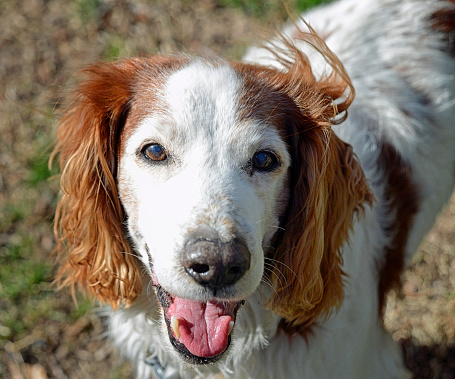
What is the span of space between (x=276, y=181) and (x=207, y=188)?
0.42 m

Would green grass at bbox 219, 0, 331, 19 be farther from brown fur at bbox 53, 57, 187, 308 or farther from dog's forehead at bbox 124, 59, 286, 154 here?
dog's forehead at bbox 124, 59, 286, 154

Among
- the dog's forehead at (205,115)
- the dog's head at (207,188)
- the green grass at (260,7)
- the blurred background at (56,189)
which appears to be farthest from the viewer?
the green grass at (260,7)

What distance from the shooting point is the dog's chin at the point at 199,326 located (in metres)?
2.47

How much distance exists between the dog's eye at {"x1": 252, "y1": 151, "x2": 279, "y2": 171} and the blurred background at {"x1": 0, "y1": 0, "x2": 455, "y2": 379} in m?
0.93

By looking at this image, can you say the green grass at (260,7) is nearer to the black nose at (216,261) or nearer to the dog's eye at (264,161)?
the dog's eye at (264,161)

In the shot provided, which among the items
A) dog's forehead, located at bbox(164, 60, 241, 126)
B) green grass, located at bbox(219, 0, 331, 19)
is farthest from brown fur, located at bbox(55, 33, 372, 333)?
green grass, located at bbox(219, 0, 331, 19)

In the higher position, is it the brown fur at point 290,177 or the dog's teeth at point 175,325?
the brown fur at point 290,177

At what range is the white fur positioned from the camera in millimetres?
2344

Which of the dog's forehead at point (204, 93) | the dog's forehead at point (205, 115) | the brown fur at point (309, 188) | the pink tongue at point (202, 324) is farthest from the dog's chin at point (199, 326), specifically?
the dog's forehead at point (204, 93)

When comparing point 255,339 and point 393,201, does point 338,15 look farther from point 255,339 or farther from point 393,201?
point 255,339

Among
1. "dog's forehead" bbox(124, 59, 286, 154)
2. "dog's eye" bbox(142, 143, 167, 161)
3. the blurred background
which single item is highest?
"dog's forehead" bbox(124, 59, 286, 154)

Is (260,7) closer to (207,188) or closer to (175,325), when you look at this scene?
(207,188)

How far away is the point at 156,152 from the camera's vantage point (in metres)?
2.52

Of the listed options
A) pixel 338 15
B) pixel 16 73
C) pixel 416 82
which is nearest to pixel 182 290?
pixel 416 82
